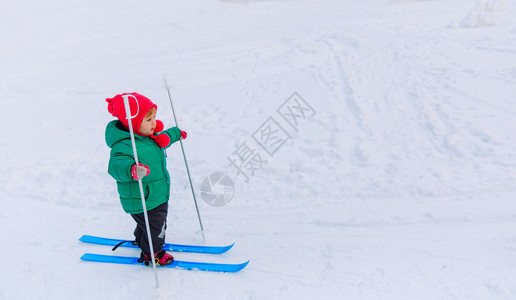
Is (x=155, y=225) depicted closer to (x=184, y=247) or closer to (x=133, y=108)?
(x=184, y=247)

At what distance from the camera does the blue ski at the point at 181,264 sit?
→ 3121 millimetres

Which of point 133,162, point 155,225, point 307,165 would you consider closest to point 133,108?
point 133,162

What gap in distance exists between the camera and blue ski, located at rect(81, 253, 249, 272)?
3.12 meters

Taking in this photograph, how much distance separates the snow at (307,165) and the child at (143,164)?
1.49 ft

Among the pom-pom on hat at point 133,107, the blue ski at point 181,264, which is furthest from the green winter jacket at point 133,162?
the blue ski at point 181,264

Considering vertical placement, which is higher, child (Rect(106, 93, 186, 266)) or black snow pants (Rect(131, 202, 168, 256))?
child (Rect(106, 93, 186, 266))

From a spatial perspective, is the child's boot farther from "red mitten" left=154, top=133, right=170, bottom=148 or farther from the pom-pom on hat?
the pom-pom on hat

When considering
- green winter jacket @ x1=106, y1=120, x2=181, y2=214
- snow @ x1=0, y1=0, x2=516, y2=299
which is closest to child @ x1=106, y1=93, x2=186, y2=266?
green winter jacket @ x1=106, y1=120, x2=181, y2=214

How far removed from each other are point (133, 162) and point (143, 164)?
157mm

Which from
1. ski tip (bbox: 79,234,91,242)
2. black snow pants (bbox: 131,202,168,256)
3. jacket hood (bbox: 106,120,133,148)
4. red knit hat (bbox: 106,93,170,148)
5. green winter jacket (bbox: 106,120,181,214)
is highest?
red knit hat (bbox: 106,93,170,148)

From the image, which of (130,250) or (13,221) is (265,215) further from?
(13,221)

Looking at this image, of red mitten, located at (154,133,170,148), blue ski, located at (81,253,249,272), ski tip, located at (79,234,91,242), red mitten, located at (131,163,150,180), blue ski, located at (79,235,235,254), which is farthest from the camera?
ski tip, located at (79,234,91,242)

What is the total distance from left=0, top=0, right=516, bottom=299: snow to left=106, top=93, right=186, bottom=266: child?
1.49ft

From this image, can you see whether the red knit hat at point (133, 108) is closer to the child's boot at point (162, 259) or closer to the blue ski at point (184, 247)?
the child's boot at point (162, 259)
